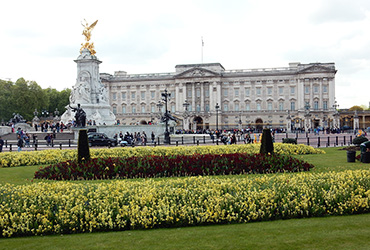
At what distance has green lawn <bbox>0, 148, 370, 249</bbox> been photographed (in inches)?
276

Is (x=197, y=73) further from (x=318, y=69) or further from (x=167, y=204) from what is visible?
(x=167, y=204)

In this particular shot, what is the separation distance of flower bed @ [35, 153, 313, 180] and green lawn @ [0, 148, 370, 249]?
23.6ft

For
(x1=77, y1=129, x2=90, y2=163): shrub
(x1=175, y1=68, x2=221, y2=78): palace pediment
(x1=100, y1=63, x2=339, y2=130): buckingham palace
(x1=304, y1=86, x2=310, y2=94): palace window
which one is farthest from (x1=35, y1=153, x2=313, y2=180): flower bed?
(x1=175, y1=68, x2=221, y2=78): palace pediment

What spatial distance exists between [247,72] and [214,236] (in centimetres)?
9448

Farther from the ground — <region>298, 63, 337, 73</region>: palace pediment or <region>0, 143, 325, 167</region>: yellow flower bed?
<region>298, 63, 337, 73</region>: palace pediment

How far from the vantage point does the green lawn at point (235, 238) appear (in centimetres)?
702

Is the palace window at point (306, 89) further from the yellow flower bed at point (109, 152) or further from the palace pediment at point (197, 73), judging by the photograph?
the yellow flower bed at point (109, 152)

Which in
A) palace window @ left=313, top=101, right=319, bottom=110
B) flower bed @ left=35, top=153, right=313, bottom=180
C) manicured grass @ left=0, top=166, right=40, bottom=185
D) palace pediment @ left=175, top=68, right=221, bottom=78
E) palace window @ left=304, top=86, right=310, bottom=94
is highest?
palace pediment @ left=175, top=68, right=221, bottom=78

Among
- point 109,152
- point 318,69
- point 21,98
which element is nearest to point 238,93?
point 318,69

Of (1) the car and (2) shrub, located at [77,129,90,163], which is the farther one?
(1) the car

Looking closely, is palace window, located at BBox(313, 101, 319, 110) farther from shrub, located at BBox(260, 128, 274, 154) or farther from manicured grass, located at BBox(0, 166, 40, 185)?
manicured grass, located at BBox(0, 166, 40, 185)

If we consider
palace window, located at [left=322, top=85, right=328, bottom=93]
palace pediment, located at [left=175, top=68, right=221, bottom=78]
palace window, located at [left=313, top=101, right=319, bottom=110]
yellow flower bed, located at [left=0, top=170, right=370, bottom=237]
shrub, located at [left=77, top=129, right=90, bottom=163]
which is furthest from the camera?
palace pediment, located at [left=175, top=68, right=221, bottom=78]

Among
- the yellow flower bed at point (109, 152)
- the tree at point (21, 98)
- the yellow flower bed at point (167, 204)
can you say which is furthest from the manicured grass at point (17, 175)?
the tree at point (21, 98)

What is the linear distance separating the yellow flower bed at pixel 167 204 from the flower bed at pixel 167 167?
16.3 ft
